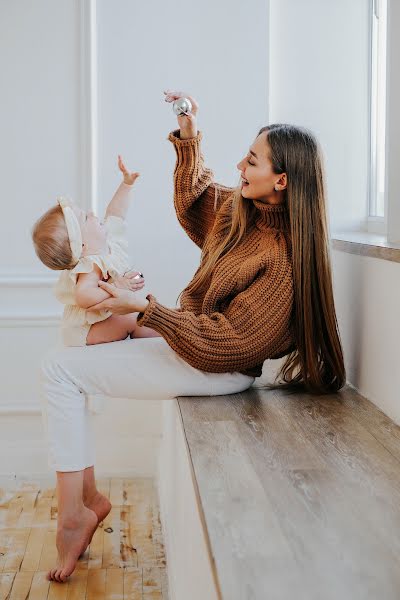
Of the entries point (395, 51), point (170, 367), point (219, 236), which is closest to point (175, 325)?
point (170, 367)

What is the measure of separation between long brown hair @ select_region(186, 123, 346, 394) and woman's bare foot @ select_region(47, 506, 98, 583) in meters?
0.69

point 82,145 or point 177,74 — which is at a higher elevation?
point 177,74

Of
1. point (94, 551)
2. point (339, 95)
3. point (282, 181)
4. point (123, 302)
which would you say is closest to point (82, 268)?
point (123, 302)

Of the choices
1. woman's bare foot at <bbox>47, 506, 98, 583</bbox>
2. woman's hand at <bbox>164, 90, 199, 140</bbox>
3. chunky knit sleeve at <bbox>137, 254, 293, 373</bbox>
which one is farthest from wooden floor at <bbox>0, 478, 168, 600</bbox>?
woman's hand at <bbox>164, 90, 199, 140</bbox>

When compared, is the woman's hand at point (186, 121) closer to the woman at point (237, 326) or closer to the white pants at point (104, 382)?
the woman at point (237, 326)

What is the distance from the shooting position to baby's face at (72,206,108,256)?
89.3 inches

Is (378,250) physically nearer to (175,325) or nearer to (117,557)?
(175,325)

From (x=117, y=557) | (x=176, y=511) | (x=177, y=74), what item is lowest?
(x=117, y=557)

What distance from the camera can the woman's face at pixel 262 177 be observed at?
6.91 feet

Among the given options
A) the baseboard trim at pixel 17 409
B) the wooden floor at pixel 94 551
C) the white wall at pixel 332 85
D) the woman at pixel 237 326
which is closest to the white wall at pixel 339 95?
the white wall at pixel 332 85

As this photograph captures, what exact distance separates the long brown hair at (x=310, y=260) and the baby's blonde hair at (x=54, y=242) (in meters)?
0.60

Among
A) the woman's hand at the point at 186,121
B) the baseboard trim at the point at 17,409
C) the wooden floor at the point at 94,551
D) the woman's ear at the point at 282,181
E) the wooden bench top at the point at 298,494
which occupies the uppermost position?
the woman's hand at the point at 186,121

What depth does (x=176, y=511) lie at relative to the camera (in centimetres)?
209

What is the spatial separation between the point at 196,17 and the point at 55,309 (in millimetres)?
1212
